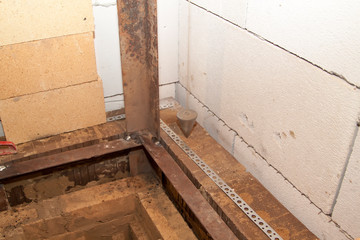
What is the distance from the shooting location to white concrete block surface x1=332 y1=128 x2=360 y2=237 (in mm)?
2441

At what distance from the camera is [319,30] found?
8.06 feet

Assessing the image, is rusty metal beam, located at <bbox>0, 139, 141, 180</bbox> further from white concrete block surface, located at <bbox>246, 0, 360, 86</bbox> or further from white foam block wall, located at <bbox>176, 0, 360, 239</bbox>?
white concrete block surface, located at <bbox>246, 0, 360, 86</bbox>

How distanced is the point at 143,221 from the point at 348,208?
6.08 ft

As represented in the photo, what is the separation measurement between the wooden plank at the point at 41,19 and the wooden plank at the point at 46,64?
0.19 ft

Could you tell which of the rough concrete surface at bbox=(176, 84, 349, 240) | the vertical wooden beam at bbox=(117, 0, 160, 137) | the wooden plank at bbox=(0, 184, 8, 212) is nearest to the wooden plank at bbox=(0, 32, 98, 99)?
the vertical wooden beam at bbox=(117, 0, 160, 137)

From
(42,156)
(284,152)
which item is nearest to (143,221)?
(42,156)

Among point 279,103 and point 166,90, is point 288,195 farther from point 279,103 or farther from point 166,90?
point 166,90

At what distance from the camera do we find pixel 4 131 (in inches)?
144

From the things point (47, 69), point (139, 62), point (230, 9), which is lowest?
point (47, 69)

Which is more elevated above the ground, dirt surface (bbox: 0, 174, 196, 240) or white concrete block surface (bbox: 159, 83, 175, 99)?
white concrete block surface (bbox: 159, 83, 175, 99)

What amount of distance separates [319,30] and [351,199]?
3.65 feet

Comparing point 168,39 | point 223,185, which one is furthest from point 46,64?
point 223,185

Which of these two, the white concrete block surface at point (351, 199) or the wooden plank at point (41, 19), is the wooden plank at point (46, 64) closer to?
the wooden plank at point (41, 19)

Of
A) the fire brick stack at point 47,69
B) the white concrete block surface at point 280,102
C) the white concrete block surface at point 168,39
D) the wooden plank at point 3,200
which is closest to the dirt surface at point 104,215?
the wooden plank at point 3,200
